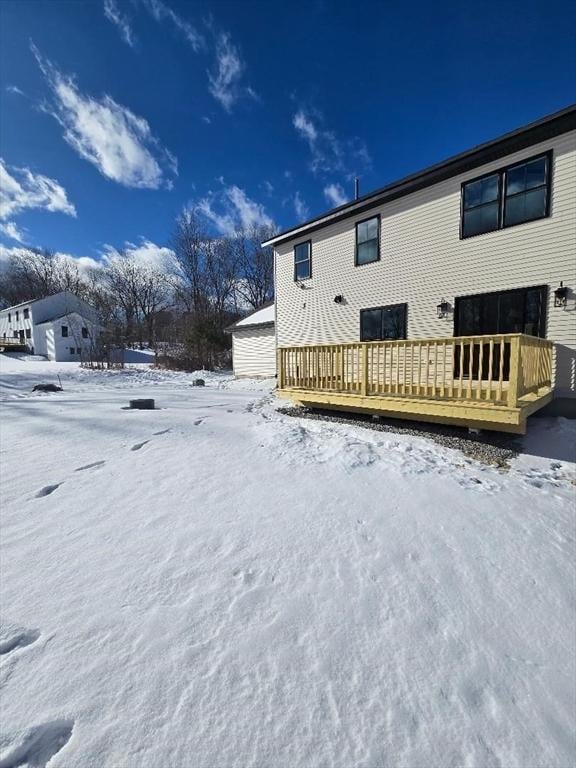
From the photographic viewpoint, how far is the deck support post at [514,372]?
4141mm

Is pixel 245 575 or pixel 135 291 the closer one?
pixel 245 575

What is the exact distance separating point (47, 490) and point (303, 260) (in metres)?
9.53

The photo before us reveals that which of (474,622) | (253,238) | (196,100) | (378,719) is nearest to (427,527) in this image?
(474,622)

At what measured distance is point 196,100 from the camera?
965 centimetres

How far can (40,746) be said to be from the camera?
1312 mm

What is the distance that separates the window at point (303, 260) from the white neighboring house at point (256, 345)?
341cm

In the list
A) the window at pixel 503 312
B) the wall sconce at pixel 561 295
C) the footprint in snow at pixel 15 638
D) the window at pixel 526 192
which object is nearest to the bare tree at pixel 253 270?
the window at pixel 503 312

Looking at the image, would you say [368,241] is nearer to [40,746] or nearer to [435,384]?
[435,384]

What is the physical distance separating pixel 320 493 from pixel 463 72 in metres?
11.2

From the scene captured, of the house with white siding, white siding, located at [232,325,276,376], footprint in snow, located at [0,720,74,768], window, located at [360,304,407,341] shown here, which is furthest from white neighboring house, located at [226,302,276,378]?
footprint in snow, located at [0,720,74,768]

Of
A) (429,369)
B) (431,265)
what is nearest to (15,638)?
(429,369)

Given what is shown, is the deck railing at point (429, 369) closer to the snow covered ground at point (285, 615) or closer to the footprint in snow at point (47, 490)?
the snow covered ground at point (285, 615)

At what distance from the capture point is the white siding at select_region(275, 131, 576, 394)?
6090 millimetres

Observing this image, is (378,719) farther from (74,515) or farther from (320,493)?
(74,515)
